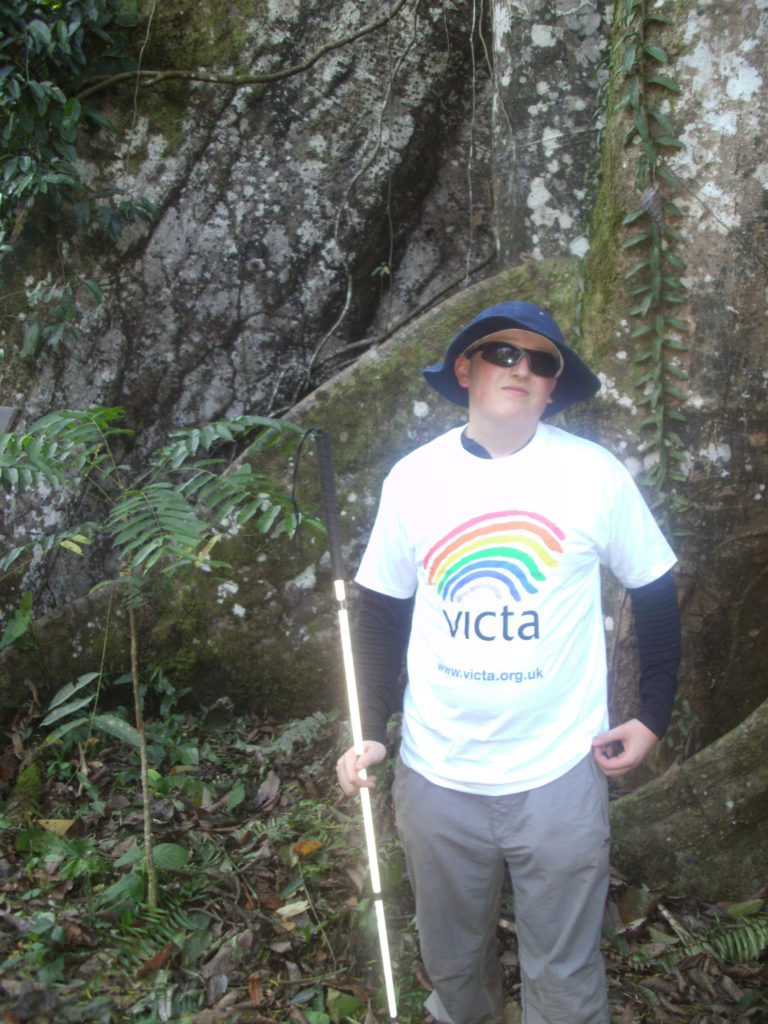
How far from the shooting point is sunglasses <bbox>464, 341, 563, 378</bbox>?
8.55ft

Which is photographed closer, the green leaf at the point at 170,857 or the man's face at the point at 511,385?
the man's face at the point at 511,385

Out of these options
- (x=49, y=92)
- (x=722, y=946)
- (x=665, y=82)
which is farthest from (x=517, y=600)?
(x=49, y=92)

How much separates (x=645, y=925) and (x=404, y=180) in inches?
162

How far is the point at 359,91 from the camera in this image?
546 centimetres

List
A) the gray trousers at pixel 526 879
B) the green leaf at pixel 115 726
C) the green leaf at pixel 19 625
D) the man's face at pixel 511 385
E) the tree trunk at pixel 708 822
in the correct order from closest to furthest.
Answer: the gray trousers at pixel 526 879
the man's face at pixel 511 385
the tree trunk at pixel 708 822
the green leaf at pixel 115 726
the green leaf at pixel 19 625

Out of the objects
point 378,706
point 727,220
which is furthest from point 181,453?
point 727,220

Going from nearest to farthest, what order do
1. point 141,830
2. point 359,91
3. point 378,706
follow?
1. point 378,706
2. point 141,830
3. point 359,91

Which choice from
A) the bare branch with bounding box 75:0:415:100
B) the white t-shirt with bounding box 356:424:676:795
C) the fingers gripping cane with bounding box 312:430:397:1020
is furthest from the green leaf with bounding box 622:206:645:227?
the bare branch with bounding box 75:0:415:100

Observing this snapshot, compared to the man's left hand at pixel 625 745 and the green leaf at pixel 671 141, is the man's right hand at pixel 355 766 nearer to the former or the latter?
the man's left hand at pixel 625 745

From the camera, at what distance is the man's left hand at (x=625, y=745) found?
256cm

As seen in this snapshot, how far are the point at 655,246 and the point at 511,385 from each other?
46.2 inches

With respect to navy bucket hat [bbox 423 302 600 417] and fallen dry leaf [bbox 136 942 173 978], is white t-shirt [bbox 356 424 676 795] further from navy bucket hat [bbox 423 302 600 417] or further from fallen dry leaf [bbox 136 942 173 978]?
fallen dry leaf [bbox 136 942 173 978]

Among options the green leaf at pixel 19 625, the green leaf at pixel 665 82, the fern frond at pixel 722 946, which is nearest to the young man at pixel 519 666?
the fern frond at pixel 722 946

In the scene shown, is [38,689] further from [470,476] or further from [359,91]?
[359,91]
